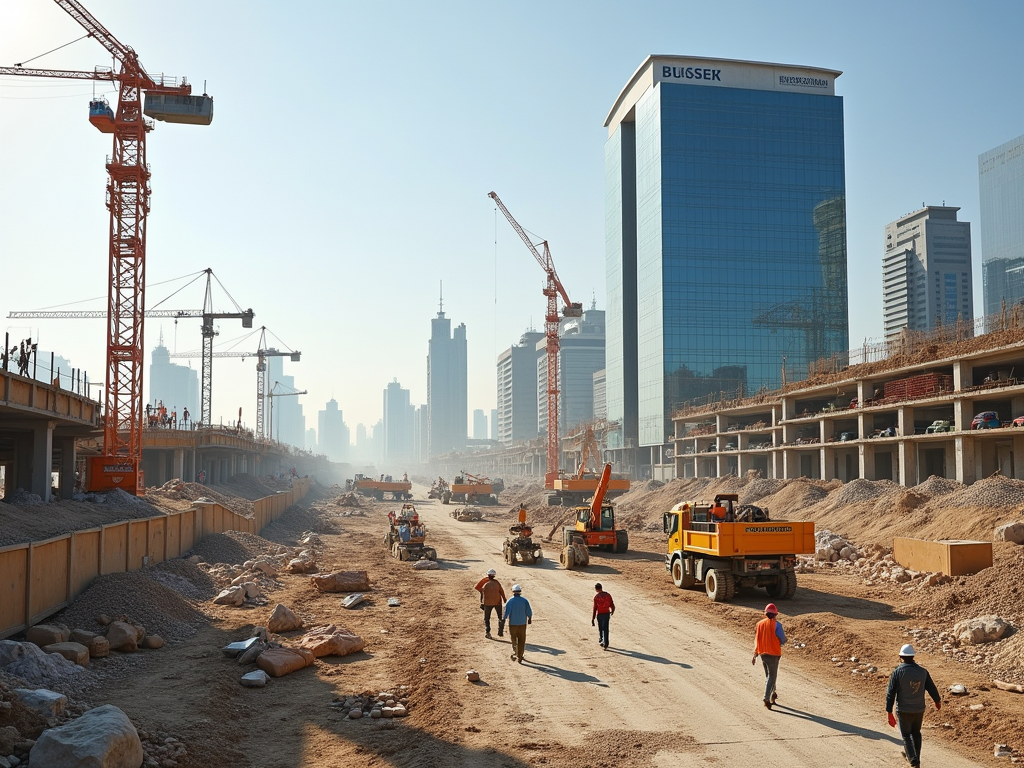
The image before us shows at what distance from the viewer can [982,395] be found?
42.9 m

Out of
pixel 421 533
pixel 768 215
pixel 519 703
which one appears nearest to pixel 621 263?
pixel 768 215

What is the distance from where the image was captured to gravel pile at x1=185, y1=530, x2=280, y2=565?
101 ft

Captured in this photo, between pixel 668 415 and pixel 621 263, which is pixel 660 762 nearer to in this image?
pixel 668 415

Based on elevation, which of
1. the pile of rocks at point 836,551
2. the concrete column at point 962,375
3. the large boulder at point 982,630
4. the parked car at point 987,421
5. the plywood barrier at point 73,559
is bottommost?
the pile of rocks at point 836,551

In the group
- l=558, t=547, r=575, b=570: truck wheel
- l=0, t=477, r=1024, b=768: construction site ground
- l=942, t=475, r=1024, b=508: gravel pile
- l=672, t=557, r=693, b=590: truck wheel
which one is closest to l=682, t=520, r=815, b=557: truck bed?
l=0, t=477, r=1024, b=768: construction site ground

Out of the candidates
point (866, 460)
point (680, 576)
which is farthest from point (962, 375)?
point (680, 576)

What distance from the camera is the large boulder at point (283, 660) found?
15758 mm

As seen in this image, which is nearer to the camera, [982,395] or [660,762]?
[660,762]

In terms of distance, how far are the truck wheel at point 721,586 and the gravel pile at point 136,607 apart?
48.2 feet

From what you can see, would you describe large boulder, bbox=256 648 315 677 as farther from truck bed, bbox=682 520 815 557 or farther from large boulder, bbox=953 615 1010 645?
large boulder, bbox=953 615 1010 645

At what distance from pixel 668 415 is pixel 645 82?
50767 millimetres

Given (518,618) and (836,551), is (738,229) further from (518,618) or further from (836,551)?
(518,618)

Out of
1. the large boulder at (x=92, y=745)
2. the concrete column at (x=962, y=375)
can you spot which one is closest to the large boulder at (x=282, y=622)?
the large boulder at (x=92, y=745)

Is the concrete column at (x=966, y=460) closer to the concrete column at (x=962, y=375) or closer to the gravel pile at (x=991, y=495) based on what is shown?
the concrete column at (x=962, y=375)
